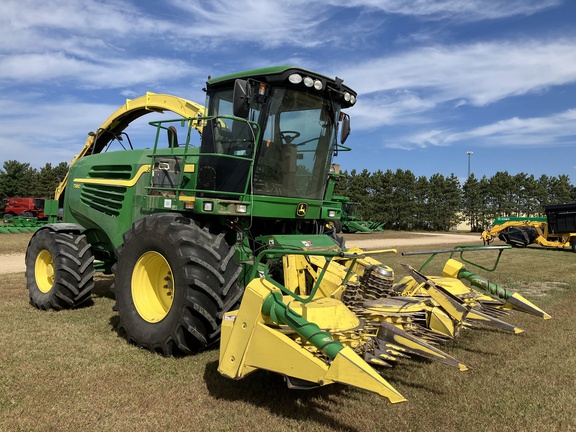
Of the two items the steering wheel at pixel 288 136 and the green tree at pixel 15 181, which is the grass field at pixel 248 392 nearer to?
the steering wheel at pixel 288 136

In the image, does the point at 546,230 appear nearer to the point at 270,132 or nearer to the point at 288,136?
the point at 288,136

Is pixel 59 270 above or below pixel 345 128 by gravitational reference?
below

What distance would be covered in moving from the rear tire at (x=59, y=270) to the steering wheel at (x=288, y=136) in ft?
11.5

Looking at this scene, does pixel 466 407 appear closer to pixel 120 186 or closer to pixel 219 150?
pixel 219 150

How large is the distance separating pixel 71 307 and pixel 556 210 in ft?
70.6

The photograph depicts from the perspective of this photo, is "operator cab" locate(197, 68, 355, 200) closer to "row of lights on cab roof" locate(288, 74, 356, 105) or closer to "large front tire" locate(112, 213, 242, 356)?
"row of lights on cab roof" locate(288, 74, 356, 105)

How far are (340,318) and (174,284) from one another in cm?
168

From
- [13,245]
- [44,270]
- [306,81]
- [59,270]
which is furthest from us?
[13,245]

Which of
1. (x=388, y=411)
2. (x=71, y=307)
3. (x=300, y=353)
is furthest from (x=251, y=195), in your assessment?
(x=71, y=307)

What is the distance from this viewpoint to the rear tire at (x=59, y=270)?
21.4ft

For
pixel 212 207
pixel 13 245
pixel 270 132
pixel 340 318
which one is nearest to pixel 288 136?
pixel 270 132

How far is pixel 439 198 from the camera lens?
1923 inches

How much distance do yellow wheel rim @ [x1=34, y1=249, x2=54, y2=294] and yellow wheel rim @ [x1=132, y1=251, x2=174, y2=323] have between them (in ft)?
9.44

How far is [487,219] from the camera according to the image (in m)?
50.6
